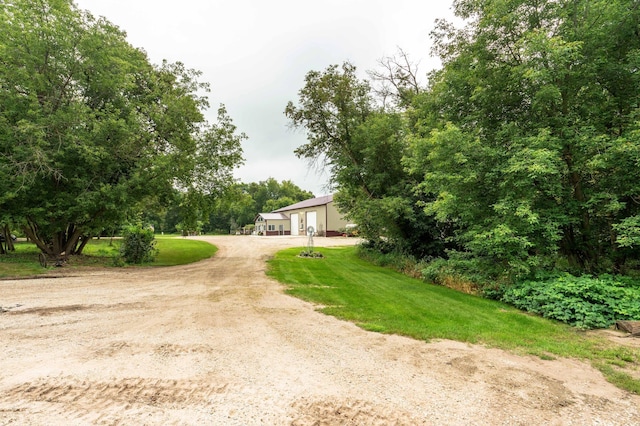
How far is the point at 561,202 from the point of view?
8.14 meters

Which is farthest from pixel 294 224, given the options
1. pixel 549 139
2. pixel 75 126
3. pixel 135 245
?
pixel 549 139

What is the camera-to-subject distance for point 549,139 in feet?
24.5

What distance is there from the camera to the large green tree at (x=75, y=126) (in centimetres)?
1044

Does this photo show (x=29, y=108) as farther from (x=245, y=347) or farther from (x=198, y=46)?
(x=245, y=347)

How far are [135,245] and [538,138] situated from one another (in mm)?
16610

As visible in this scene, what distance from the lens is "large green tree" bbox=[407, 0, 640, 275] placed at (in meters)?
7.09

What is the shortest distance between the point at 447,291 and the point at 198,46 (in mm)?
14912

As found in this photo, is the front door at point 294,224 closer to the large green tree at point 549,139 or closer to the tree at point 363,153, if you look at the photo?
the tree at point 363,153

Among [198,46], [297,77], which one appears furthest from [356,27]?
[198,46]

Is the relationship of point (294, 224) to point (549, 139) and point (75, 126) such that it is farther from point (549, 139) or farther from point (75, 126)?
point (549, 139)

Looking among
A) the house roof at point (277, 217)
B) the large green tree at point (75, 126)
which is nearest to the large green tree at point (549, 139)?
the large green tree at point (75, 126)

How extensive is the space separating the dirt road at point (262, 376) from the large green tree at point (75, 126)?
21.5 ft

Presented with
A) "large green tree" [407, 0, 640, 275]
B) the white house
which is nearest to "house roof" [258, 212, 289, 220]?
the white house

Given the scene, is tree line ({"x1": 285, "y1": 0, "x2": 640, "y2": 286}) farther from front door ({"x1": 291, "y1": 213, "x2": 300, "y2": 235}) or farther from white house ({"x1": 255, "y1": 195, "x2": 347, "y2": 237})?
front door ({"x1": 291, "y1": 213, "x2": 300, "y2": 235})
